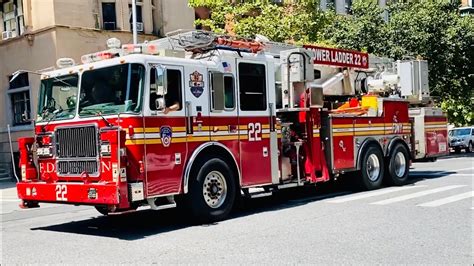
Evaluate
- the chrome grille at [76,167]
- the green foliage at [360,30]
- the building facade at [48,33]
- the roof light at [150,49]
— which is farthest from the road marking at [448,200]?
the building facade at [48,33]

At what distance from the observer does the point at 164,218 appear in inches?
425

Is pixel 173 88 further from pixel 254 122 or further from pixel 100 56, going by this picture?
pixel 254 122

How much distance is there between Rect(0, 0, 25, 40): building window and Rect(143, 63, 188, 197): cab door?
19.1 meters

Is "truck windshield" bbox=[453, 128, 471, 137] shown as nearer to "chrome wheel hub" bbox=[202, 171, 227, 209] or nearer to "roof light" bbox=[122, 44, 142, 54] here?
"chrome wheel hub" bbox=[202, 171, 227, 209]

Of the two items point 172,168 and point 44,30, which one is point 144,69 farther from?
point 44,30

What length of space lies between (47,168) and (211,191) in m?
2.72

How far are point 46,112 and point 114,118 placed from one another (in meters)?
1.83

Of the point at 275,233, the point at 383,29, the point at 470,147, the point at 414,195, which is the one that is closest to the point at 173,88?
the point at 275,233

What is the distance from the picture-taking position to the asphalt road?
7203mm

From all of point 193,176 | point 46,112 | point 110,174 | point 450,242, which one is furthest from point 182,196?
point 450,242

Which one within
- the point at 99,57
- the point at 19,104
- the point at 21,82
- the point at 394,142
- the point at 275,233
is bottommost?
the point at 275,233

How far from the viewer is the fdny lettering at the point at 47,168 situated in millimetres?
9758

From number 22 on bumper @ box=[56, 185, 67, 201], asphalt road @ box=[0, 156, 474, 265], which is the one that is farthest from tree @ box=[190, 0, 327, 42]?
number 22 on bumper @ box=[56, 185, 67, 201]

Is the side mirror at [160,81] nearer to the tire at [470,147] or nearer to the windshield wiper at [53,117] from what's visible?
the windshield wiper at [53,117]
